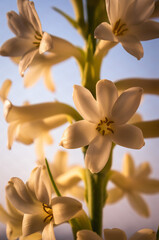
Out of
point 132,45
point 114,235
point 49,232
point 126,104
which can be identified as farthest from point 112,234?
point 132,45

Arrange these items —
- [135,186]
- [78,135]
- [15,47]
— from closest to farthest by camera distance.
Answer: [78,135]
[15,47]
[135,186]

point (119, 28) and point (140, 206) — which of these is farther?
point (140, 206)

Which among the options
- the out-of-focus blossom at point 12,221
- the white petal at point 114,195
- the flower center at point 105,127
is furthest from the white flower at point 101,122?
the white petal at point 114,195

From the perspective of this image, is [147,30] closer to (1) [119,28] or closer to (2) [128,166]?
(1) [119,28]

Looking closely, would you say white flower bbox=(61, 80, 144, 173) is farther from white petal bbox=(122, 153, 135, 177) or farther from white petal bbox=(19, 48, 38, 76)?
white petal bbox=(122, 153, 135, 177)

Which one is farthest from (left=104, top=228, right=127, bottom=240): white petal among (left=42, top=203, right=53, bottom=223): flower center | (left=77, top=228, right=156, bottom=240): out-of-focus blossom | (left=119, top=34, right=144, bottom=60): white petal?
(left=119, top=34, right=144, bottom=60): white petal

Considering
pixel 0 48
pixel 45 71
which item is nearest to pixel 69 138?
pixel 0 48

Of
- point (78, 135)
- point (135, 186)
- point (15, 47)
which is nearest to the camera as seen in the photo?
point (78, 135)
